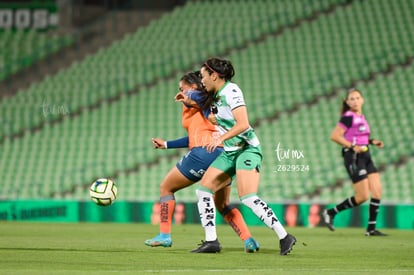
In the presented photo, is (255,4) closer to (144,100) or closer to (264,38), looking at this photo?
A: (264,38)

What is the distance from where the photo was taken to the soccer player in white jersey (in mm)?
9875

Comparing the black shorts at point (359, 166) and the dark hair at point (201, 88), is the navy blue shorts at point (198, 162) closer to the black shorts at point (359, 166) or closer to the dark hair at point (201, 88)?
the dark hair at point (201, 88)

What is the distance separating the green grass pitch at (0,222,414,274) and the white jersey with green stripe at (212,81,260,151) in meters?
1.17

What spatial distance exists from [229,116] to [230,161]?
477 mm

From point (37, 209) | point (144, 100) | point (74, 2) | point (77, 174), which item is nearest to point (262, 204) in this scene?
point (37, 209)

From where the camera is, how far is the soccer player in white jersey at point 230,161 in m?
9.88

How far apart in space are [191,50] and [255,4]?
2.58 m

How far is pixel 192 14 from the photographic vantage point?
1152 inches

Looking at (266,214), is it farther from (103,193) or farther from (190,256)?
(103,193)

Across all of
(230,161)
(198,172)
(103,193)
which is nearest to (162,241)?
(198,172)

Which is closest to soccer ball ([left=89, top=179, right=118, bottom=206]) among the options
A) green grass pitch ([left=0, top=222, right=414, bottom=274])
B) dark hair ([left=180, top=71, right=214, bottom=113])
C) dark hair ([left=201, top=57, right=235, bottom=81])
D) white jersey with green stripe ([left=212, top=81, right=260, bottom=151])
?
green grass pitch ([left=0, top=222, right=414, bottom=274])

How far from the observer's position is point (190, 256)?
32.4ft

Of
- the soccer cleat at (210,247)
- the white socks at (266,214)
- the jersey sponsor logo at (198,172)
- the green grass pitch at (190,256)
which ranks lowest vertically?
the green grass pitch at (190,256)

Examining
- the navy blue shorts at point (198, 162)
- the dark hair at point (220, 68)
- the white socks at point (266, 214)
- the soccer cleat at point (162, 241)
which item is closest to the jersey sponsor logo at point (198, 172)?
the navy blue shorts at point (198, 162)
